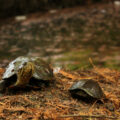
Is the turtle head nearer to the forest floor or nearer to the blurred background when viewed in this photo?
the forest floor

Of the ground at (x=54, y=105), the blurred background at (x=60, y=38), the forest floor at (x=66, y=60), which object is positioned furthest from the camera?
the blurred background at (x=60, y=38)

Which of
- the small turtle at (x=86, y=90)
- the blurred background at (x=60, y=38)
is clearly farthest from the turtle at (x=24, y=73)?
the blurred background at (x=60, y=38)

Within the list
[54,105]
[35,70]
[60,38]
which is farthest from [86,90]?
[60,38]

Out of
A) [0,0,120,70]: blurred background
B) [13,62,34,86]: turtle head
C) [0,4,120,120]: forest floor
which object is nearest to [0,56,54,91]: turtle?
[13,62,34,86]: turtle head

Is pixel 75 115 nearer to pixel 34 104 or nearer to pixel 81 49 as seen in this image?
pixel 34 104

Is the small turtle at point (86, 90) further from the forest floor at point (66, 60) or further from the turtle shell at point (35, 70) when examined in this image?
the turtle shell at point (35, 70)

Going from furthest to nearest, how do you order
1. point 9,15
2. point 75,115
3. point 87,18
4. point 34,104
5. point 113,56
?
point 9,15, point 87,18, point 113,56, point 34,104, point 75,115

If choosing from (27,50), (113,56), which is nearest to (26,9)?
(27,50)
